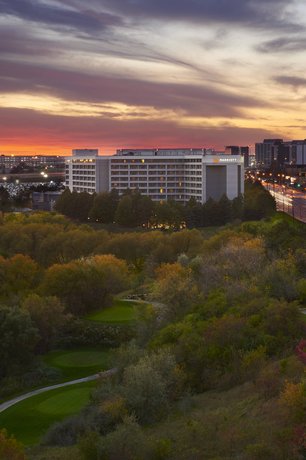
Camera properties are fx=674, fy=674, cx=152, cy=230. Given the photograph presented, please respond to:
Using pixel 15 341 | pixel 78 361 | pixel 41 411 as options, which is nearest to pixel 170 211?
pixel 78 361

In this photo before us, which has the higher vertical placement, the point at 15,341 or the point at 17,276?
the point at 17,276

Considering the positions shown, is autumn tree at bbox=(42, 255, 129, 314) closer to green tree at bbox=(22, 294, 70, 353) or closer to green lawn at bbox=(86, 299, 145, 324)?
green lawn at bbox=(86, 299, 145, 324)

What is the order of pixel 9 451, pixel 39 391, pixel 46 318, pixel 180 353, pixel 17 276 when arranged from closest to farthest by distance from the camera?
pixel 9 451, pixel 180 353, pixel 39 391, pixel 46 318, pixel 17 276

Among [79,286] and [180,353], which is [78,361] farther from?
[180,353]

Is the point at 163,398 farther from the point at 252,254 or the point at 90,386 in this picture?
the point at 252,254

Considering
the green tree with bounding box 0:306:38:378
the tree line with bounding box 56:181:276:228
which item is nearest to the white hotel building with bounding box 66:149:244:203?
the tree line with bounding box 56:181:276:228

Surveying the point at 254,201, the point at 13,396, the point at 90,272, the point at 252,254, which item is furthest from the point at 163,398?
the point at 254,201

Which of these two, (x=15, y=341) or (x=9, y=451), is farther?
(x=15, y=341)
